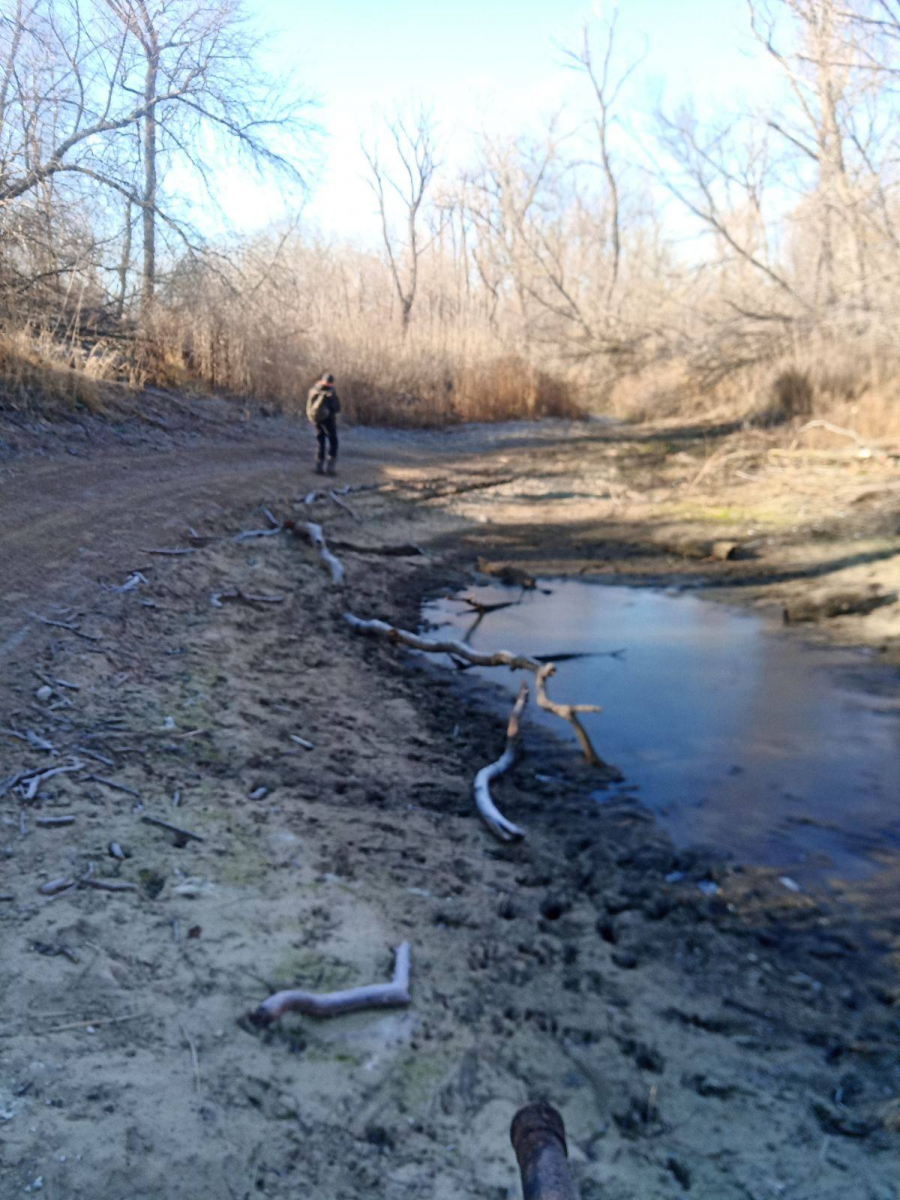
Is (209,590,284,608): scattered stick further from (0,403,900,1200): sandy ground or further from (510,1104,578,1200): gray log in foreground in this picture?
(510,1104,578,1200): gray log in foreground

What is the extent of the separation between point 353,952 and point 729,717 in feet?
14.5

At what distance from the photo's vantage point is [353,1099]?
3158 mm

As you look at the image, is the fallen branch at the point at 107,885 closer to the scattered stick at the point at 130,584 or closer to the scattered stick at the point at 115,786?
the scattered stick at the point at 115,786

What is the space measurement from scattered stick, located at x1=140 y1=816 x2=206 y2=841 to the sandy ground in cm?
8

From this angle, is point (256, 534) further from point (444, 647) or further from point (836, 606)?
point (836, 606)

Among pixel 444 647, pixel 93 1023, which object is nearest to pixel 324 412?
pixel 444 647

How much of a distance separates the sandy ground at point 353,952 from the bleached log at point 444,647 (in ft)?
0.67

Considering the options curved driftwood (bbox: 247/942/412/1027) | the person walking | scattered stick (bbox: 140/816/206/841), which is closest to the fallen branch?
scattered stick (bbox: 140/816/206/841)

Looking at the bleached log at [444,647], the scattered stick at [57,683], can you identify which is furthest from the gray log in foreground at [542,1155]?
Result: the bleached log at [444,647]

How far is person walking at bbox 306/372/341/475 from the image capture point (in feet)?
48.7

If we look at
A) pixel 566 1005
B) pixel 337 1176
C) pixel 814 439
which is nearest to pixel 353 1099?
pixel 337 1176

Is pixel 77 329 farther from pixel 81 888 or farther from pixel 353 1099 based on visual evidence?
pixel 353 1099

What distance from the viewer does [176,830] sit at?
4527 mm

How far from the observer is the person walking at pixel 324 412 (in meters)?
14.9
